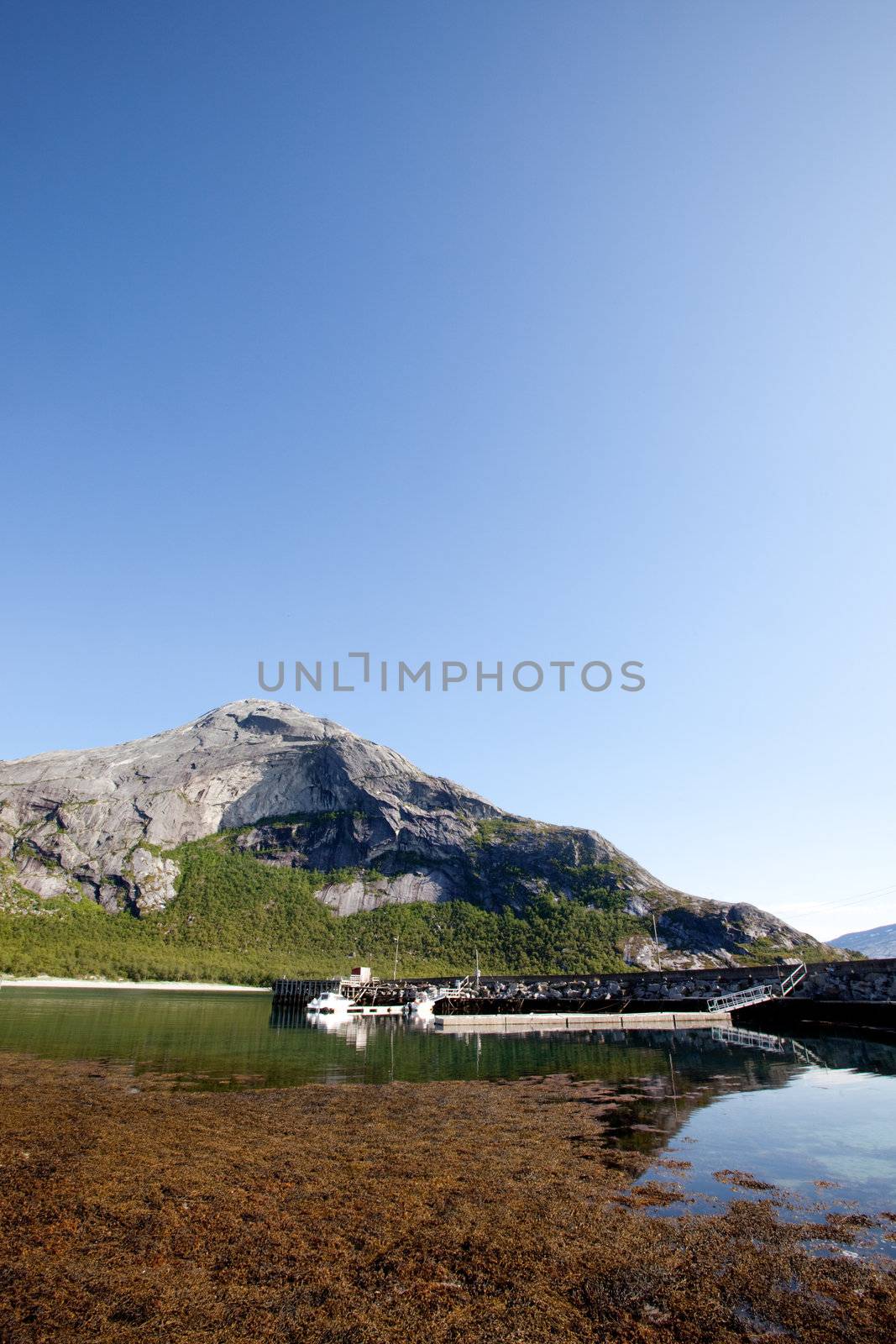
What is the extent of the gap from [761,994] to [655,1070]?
1994 inches

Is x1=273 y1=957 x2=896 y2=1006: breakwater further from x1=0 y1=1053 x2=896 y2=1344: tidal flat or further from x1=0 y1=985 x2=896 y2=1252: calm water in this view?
x1=0 y1=1053 x2=896 y2=1344: tidal flat

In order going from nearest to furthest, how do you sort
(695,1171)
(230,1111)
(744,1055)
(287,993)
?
(695,1171)
(230,1111)
(744,1055)
(287,993)

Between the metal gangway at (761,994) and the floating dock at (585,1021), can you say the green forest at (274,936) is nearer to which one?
the metal gangway at (761,994)

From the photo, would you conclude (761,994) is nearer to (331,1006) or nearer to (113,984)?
(331,1006)

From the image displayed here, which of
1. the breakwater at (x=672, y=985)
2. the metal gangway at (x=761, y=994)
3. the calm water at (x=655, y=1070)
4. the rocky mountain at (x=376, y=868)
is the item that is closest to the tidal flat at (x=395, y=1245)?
the calm water at (x=655, y=1070)

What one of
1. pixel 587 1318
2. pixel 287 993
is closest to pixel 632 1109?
pixel 587 1318

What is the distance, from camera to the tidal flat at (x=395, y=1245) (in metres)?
8.87

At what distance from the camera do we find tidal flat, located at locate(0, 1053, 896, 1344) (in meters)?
8.87

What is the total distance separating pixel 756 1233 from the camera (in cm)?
1237

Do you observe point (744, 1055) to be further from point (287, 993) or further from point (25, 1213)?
point (287, 993)

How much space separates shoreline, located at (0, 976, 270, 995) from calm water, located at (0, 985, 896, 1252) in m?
57.9

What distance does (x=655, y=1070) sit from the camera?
3503 centimetres

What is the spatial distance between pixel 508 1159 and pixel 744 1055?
33.1 metres

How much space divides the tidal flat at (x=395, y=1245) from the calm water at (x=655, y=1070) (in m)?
1.92
